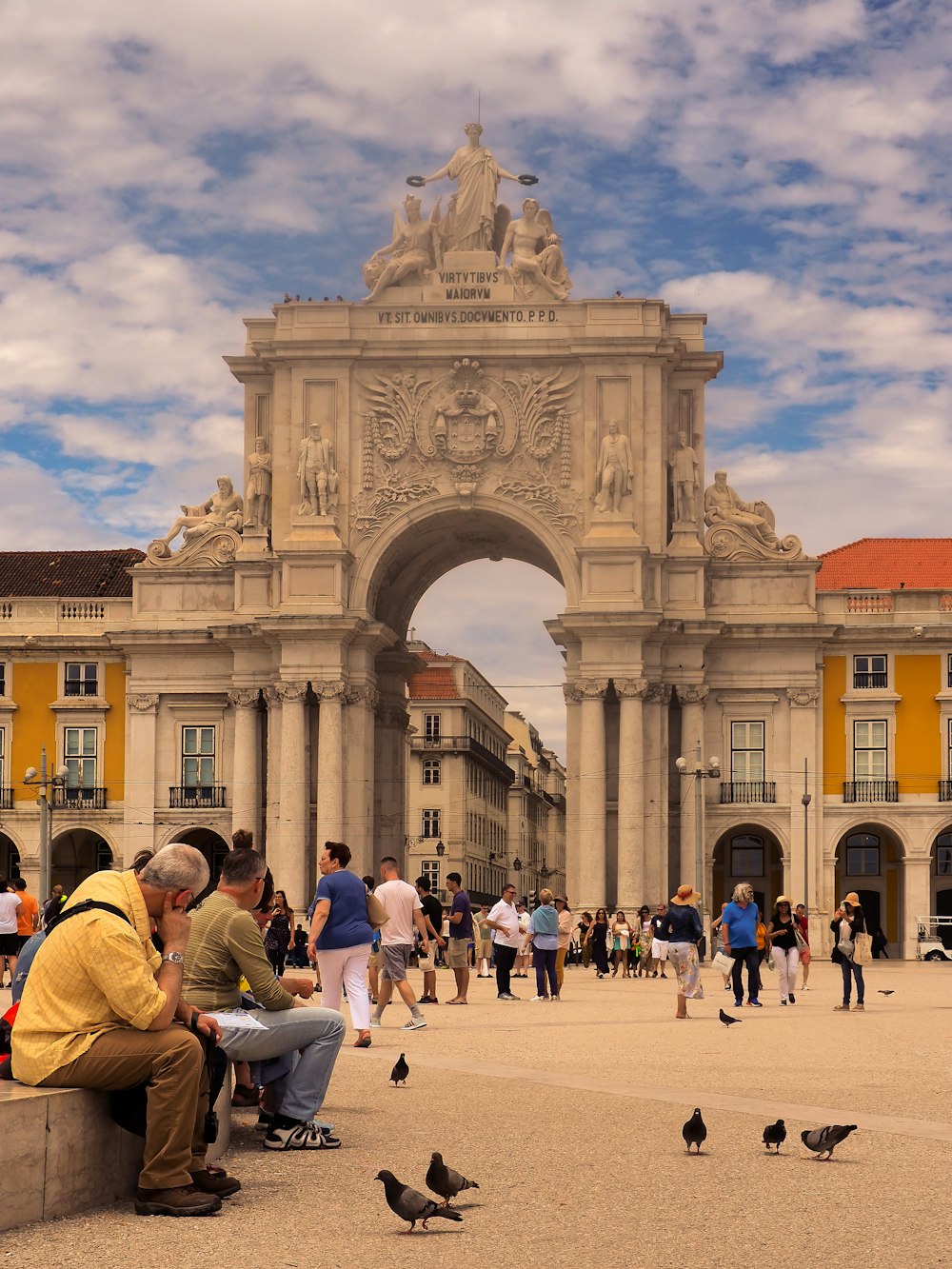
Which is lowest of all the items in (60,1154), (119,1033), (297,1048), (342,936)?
(60,1154)

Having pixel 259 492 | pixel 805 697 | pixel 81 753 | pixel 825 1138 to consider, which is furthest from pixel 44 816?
pixel 825 1138

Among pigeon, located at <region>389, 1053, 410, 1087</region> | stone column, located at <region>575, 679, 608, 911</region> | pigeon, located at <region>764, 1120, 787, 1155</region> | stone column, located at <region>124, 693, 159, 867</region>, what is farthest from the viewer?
stone column, located at <region>124, 693, 159, 867</region>

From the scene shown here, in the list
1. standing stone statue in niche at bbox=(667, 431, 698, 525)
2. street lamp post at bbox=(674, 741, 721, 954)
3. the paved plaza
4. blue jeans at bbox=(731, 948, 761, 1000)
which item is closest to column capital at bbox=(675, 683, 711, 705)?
street lamp post at bbox=(674, 741, 721, 954)

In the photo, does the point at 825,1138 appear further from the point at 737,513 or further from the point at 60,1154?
the point at 737,513

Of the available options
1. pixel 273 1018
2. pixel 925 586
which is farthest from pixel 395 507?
pixel 273 1018

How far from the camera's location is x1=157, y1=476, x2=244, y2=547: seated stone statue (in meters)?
63.0

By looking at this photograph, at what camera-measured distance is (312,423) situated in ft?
199

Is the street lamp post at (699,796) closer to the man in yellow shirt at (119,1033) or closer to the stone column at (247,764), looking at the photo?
the stone column at (247,764)

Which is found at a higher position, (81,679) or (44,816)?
(81,679)

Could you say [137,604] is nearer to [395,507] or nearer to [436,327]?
[395,507]

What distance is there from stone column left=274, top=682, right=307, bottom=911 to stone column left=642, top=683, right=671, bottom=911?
10.2m

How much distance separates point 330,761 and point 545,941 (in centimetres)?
2748

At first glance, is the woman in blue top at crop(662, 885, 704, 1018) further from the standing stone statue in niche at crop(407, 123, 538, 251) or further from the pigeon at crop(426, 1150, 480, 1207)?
the standing stone statue in niche at crop(407, 123, 538, 251)

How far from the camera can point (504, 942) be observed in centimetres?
3228
